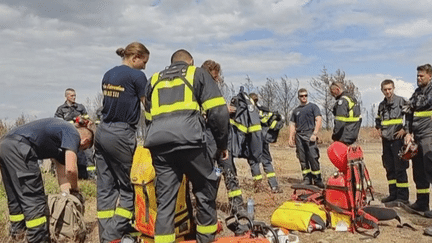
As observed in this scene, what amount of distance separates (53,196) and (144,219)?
4.54 ft

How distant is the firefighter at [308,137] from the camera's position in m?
9.08

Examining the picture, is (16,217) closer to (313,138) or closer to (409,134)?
(409,134)

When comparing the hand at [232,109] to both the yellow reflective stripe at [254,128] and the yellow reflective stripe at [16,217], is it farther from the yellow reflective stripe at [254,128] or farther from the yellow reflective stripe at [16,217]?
the yellow reflective stripe at [16,217]

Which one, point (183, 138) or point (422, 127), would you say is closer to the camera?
point (183, 138)

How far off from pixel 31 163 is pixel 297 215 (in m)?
3.25

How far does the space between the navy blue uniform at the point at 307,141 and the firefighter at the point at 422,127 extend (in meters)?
2.50

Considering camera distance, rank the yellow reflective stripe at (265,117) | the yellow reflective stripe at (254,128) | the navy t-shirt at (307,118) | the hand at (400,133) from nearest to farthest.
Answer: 1. the yellow reflective stripe at (254,128)
2. the hand at (400,133)
3. the yellow reflective stripe at (265,117)
4. the navy t-shirt at (307,118)

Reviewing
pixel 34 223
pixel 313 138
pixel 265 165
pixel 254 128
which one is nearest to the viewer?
pixel 34 223

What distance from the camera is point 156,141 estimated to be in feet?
12.0

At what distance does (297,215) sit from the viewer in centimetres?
536

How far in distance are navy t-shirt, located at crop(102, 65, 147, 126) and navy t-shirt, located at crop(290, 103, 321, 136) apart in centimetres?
541

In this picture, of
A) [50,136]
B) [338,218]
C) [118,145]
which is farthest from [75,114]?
[338,218]

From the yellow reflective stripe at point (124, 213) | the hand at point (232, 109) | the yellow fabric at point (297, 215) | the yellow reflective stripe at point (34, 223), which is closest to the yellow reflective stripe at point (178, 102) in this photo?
the yellow reflective stripe at point (124, 213)

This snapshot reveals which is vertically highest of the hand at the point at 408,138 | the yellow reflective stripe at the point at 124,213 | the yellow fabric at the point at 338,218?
the hand at the point at 408,138
